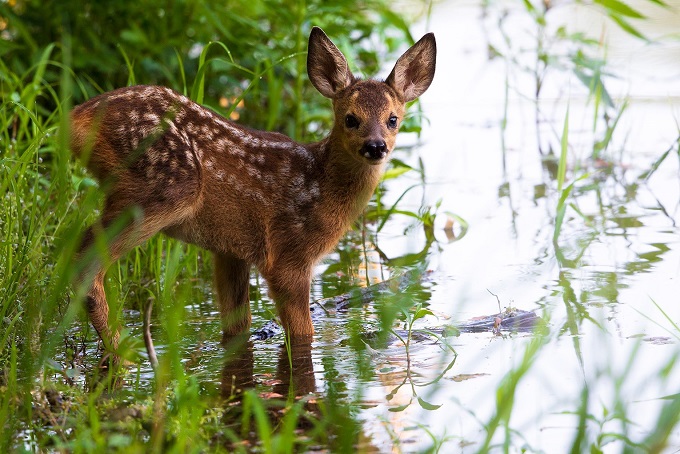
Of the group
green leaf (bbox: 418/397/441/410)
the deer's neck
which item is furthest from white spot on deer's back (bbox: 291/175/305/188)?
green leaf (bbox: 418/397/441/410)

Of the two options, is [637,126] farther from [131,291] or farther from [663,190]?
[131,291]

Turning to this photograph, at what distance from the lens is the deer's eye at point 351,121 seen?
19.5 feet

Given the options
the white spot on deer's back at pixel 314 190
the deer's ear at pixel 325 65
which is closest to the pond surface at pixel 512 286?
the white spot on deer's back at pixel 314 190

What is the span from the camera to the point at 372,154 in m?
5.74

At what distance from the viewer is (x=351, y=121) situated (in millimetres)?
5969

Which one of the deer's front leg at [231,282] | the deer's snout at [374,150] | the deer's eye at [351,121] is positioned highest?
the deer's eye at [351,121]

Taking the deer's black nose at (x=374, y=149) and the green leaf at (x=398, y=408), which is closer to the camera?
the green leaf at (x=398, y=408)

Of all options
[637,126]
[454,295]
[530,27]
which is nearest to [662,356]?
[454,295]

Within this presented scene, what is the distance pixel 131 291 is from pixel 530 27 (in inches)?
289

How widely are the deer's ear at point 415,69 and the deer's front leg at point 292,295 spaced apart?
124cm

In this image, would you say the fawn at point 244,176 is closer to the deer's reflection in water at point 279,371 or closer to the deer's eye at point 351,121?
the deer's eye at point 351,121

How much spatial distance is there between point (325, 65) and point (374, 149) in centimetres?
82

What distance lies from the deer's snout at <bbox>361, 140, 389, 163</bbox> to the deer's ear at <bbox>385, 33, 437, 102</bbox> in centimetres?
62

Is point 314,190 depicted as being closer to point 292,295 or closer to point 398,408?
point 292,295
